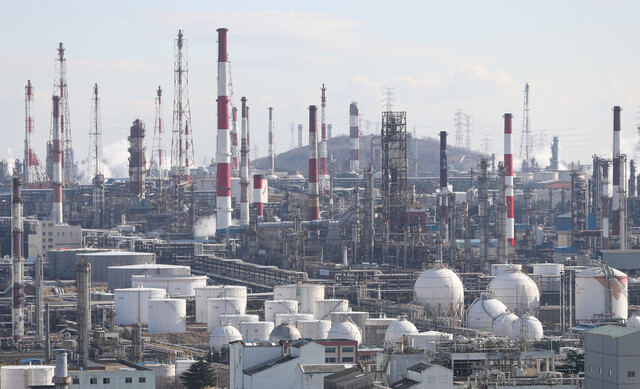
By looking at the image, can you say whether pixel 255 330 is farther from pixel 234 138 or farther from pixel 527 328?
pixel 234 138

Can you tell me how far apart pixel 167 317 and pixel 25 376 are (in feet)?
56.8

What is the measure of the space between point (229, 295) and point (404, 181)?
1882 cm

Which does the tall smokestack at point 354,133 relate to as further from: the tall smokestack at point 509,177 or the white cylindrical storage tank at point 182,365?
the white cylindrical storage tank at point 182,365

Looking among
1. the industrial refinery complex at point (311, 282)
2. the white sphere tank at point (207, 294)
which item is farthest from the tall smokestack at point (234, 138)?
the white sphere tank at point (207, 294)

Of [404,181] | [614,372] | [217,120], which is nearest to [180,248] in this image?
[217,120]

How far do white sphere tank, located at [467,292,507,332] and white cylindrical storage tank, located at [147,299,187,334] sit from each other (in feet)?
37.0

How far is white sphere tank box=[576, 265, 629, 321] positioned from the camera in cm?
5631

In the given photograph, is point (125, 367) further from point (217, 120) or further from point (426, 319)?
Answer: point (217, 120)

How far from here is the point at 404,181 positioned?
251 ft

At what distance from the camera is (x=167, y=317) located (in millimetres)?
57750

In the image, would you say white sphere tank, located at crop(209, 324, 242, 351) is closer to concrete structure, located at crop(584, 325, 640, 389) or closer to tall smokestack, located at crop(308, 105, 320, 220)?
concrete structure, located at crop(584, 325, 640, 389)

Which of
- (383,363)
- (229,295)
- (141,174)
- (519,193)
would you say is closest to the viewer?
(383,363)


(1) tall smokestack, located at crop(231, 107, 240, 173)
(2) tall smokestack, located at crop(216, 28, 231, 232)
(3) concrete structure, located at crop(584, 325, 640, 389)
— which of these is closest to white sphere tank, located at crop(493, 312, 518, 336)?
(3) concrete structure, located at crop(584, 325, 640, 389)

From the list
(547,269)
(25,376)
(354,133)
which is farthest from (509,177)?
(354,133)
